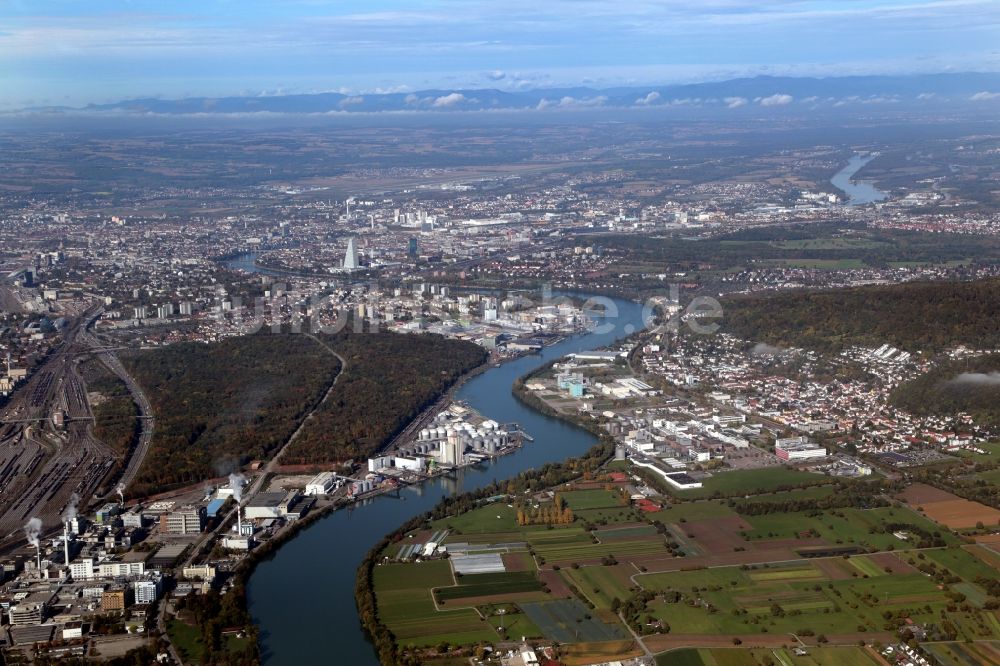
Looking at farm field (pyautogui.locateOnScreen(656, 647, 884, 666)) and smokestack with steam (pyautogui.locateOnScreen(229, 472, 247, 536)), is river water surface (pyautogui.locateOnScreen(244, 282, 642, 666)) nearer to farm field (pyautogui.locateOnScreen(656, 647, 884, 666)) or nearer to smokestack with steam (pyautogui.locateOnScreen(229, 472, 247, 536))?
smokestack with steam (pyautogui.locateOnScreen(229, 472, 247, 536))

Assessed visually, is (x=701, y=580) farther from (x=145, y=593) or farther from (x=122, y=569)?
Result: (x=122, y=569)

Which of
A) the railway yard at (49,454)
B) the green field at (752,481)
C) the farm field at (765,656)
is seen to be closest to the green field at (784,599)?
the farm field at (765,656)

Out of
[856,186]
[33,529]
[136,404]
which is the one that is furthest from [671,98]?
[33,529]

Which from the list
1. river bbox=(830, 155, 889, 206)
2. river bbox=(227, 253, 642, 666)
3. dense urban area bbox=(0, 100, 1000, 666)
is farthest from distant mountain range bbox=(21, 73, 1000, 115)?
river bbox=(227, 253, 642, 666)

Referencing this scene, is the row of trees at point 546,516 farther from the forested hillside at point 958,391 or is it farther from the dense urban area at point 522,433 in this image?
the forested hillside at point 958,391

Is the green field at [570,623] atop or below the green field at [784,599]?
atop
